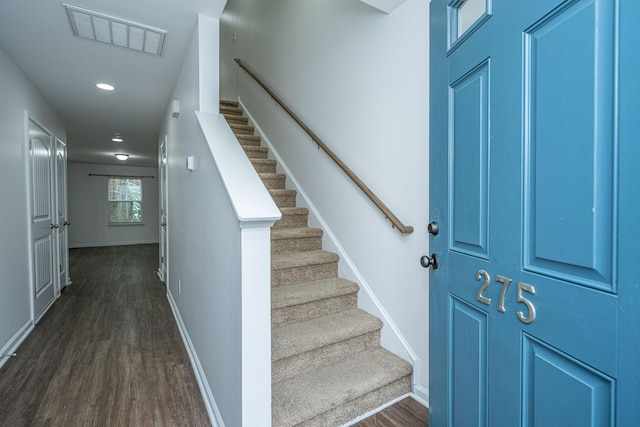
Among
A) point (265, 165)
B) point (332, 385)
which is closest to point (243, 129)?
point (265, 165)

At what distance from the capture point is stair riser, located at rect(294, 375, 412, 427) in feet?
4.85

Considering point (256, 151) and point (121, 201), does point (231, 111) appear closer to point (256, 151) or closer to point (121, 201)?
point (256, 151)

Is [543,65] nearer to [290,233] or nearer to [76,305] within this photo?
[290,233]

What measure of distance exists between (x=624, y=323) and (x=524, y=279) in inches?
8.9

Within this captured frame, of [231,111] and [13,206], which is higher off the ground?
[231,111]

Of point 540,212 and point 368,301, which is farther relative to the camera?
point 368,301

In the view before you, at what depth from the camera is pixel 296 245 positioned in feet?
8.21

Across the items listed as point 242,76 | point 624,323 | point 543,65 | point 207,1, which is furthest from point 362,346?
point 242,76

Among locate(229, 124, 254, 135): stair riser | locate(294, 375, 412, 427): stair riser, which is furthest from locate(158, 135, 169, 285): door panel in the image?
locate(294, 375, 412, 427): stair riser

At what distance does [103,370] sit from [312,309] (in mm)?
1515

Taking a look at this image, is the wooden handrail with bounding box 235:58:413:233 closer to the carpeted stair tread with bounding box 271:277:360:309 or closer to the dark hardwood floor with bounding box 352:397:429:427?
the carpeted stair tread with bounding box 271:277:360:309

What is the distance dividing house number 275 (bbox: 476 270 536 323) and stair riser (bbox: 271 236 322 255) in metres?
1.64

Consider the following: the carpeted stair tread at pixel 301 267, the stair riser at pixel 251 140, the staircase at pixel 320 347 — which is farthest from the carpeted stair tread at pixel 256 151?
the carpeted stair tread at pixel 301 267

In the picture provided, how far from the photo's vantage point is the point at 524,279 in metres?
0.82
